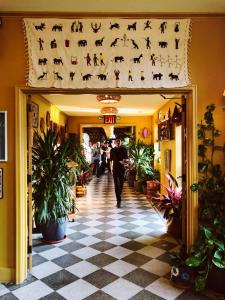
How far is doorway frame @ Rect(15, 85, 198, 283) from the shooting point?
102 inches

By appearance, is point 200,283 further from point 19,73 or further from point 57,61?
point 19,73

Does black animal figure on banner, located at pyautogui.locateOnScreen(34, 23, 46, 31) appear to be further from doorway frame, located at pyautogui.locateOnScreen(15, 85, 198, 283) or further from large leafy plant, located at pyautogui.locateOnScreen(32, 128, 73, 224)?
large leafy plant, located at pyautogui.locateOnScreen(32, 128, 73, 224)

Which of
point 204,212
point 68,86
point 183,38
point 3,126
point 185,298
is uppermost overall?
point 183,38

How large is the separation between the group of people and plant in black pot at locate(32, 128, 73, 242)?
211 centimetres

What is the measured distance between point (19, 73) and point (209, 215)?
89.3 inches

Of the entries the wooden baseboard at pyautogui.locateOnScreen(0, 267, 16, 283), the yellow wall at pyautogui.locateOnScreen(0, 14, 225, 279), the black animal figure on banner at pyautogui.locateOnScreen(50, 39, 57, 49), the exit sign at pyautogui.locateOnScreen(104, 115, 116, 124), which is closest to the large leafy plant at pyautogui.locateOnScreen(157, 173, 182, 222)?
the yellow wall at pyautogui.locateOnScreen(0, 14, 225, 279)

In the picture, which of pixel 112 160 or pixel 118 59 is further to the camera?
pixel 112 160

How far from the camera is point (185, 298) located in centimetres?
230

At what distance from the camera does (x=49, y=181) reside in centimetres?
343

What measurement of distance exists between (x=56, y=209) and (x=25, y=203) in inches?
34.7

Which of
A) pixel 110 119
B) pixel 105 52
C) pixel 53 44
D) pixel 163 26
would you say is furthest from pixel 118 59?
pixel 110 119

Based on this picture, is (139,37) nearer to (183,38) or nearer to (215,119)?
(183,38)

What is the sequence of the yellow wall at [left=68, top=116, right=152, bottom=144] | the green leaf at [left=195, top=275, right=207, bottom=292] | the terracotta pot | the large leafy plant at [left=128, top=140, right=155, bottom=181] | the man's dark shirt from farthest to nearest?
1. the yellow wall at [left=68, top=116, right=152, bottom=144]
2. the large leafy plant at [left=128, top=140, right=155, bottom=181]
3. the man's dark shirt
4. the terracotta pot
5. the green leaf at [left=195, top=275, right=207, bottom=292]

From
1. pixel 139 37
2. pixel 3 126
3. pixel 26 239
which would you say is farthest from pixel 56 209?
pixel 139 37
